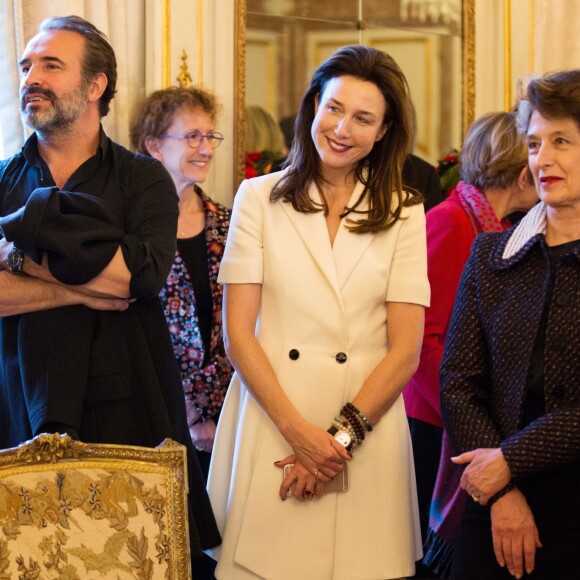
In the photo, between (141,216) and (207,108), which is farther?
(207,108)

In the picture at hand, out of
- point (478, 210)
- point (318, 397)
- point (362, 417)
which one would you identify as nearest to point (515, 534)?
point (362, 417)

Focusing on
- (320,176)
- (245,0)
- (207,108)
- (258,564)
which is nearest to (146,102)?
(207,108)

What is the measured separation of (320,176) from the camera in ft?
9.21

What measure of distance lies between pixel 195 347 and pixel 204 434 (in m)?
0.29

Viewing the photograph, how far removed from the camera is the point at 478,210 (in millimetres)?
3420

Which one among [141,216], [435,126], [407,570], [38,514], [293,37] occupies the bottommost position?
[407,570]

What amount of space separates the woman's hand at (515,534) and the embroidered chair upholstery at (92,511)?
2.21 feet

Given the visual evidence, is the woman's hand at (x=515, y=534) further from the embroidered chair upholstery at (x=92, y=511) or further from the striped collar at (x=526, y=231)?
the embroidered chair upholstery at (x=92, y=511)

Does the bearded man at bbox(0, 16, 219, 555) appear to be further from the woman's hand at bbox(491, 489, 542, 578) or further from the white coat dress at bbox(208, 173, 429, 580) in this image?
the woman's hand at bbox(491, 489, 542, 578)

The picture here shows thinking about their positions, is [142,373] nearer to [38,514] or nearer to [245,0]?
[38,514]

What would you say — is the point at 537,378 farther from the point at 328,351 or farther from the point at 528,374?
the point at 328,351

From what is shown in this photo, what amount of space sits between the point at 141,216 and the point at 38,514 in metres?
0.82

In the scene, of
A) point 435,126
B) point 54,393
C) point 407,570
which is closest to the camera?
point 54,393

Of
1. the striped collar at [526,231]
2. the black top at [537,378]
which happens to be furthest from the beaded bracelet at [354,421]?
the striped collar at [526,231]
